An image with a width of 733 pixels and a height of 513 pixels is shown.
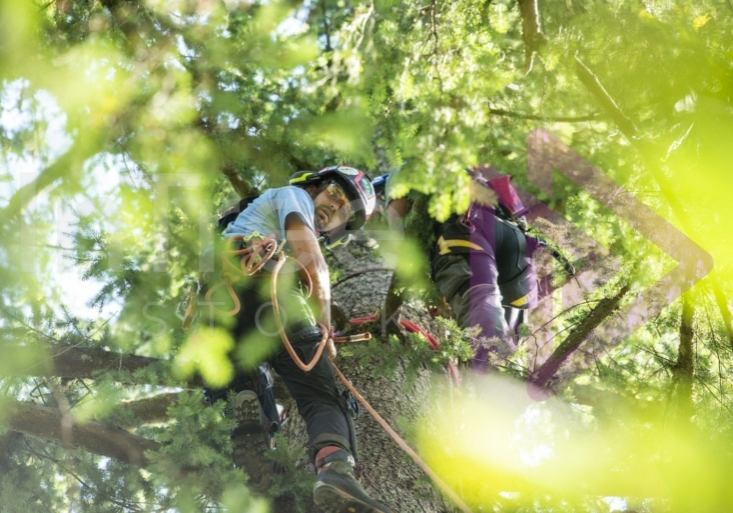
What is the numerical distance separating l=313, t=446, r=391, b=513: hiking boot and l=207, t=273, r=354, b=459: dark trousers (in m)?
0.24

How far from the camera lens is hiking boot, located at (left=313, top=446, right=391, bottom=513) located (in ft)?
10.8

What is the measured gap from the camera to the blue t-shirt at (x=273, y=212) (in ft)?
13.5

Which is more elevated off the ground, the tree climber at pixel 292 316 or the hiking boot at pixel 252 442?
the tree climber at pixel 292 316

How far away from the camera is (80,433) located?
452cm

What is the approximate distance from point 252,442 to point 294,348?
0.54m

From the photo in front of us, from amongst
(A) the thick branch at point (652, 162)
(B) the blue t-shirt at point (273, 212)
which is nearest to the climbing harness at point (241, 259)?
(B) the blue t-shirt at point (273, 212)

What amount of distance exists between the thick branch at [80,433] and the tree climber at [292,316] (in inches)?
25.0

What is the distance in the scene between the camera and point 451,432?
4.12 m

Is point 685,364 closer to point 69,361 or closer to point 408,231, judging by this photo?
point 408,231

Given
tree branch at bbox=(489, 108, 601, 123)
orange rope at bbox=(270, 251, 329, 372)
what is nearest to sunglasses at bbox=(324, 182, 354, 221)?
orange rope at bbox=(270, 251, 329, 372)

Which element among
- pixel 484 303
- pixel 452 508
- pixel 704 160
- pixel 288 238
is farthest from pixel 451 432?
pixel 704 160

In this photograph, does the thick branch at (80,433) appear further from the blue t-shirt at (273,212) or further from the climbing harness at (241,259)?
the blue t-shirt at (273,212)

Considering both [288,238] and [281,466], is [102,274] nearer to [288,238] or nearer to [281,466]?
[288,238]

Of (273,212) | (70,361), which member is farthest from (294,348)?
(70,361)
